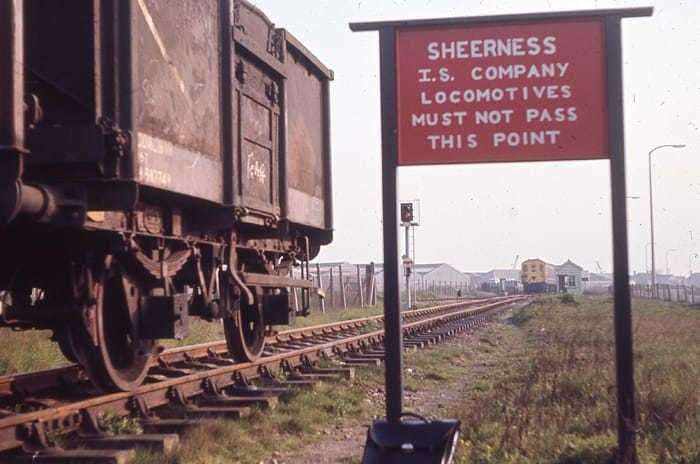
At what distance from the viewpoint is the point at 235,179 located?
10.1m

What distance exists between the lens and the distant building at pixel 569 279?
94363 millimetres

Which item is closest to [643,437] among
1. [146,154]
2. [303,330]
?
[146,154]

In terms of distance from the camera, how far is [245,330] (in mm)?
13320

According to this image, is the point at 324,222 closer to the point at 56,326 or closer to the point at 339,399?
the point at 339,399

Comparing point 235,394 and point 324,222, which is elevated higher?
point 324,222

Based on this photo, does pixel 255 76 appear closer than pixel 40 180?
No

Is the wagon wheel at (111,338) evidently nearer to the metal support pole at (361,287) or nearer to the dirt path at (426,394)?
the dirt path at (426,394)

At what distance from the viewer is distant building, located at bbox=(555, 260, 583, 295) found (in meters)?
94.4

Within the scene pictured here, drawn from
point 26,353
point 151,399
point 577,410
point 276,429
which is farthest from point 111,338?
point 26,353

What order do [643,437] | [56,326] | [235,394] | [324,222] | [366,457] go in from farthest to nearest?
1. [324,222]
2. [235,394]
3. [56,326]
4. [643,437]
5. [366,457]

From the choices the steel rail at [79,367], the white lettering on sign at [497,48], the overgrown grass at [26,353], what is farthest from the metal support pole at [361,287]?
the white lettering on sign at [497,48]

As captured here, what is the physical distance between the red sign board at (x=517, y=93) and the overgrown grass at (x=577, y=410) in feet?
7.32

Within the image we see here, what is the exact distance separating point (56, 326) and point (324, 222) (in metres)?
6.85

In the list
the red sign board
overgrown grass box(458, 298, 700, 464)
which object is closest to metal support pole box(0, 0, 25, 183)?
the red sign board
